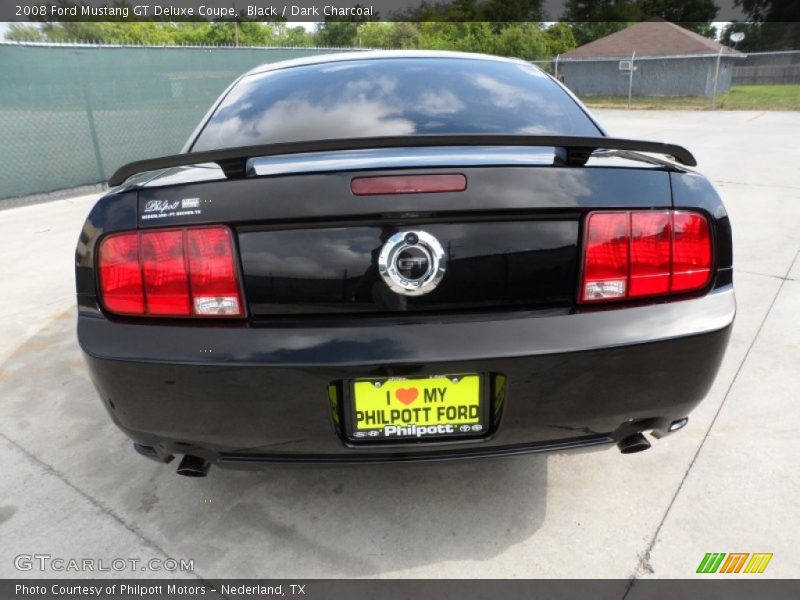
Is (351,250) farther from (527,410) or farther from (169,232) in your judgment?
(527,410)

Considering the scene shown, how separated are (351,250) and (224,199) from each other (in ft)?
1.13

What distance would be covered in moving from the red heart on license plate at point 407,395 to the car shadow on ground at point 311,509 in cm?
20

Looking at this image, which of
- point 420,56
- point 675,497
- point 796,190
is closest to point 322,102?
point 420,56

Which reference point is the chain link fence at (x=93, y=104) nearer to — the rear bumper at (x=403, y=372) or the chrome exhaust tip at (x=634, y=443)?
the rear bumper at (x=403, y=372)

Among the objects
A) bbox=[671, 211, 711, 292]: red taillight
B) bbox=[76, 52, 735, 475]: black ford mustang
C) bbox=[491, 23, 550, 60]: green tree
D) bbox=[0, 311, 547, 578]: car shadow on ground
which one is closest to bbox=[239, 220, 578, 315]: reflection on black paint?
bbox=[76, 52, 735, 475]: black ford mustang

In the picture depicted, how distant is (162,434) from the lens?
1.64m

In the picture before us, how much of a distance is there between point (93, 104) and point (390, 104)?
7.39m

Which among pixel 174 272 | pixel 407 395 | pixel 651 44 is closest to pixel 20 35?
pixel 174 272

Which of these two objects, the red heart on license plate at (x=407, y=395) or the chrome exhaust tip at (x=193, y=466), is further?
the chrome exhaust tip at (x=193, y=466)

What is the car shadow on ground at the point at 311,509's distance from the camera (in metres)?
1.80

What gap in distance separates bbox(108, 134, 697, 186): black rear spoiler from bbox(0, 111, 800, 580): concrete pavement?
0.85m

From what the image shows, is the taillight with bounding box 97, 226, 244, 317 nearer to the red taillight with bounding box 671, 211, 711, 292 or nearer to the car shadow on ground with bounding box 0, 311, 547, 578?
the car shadow on ground with bounding box 0, 311, 547, 578

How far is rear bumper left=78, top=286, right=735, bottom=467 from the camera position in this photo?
4.83 ft

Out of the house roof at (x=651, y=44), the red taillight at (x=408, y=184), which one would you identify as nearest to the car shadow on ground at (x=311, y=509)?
the red taillight at (x=408, y=184)
